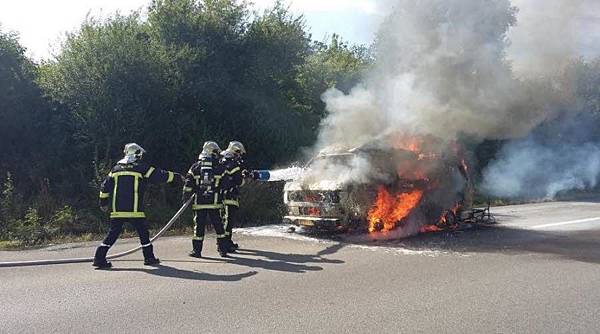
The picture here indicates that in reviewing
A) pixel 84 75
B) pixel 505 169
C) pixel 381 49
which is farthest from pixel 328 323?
pixel 505 169

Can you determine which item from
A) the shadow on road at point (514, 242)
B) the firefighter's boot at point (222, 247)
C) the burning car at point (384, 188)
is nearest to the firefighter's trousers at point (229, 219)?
the firefighter's boot at point (222, 247)

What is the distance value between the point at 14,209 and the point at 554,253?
10888 millimetres

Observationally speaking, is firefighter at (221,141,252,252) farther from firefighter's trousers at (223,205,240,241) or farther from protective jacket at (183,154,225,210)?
protective jacket at (183,154,225,210)

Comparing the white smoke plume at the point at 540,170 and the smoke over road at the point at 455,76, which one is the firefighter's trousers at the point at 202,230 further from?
the white smoke plume at the point at 540,170

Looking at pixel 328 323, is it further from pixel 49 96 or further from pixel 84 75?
pixel 49 96

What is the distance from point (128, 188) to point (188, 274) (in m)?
1.59

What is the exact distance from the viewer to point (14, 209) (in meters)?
11.8

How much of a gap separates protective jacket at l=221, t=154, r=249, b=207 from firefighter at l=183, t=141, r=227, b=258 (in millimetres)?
169

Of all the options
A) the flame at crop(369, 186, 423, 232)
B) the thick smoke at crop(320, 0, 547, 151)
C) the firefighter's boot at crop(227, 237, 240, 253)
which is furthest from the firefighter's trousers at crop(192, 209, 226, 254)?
the thick smoke at crop(320, 0, 547, 151)

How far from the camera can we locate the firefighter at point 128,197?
749 centimetres

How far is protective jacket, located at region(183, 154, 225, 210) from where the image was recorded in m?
8.42

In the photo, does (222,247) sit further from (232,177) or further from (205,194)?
(232,177)

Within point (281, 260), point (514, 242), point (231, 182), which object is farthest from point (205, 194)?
point (514, 242)

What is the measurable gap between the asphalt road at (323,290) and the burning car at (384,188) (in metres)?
0.67
